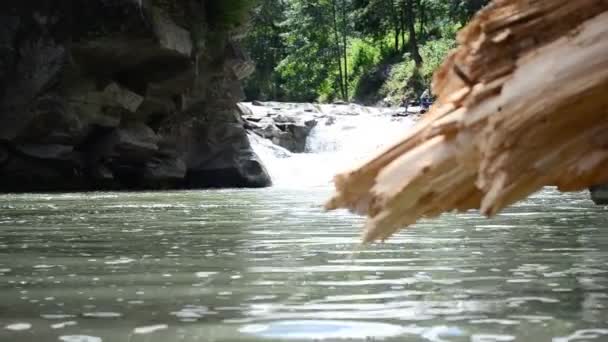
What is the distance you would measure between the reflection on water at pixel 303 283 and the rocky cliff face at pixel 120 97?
11257 millimetres

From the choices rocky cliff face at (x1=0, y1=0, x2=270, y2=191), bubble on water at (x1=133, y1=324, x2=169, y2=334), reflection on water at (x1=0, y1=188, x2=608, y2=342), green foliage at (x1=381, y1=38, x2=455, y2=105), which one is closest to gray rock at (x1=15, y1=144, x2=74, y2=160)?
rocky cliff face at (x1=0, y1=0, x2=270, y2=191)

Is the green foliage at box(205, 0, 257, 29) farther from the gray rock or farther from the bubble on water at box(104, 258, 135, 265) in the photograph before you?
the bubble on water at box(104, 258, 135, 265)

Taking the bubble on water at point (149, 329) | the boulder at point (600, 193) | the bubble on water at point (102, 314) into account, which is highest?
the bubble on water at point (102, 314)

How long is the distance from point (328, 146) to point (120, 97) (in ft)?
33.4

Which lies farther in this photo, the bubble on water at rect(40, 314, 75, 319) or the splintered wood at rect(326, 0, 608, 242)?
the bubble on water at rect(40, 314, 75, 319)

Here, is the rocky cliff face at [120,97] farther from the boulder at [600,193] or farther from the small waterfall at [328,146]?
the boulder at [600,193]

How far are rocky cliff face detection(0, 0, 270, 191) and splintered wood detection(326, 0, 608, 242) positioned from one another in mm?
16544

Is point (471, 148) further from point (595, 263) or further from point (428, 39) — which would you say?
point (428, 39)

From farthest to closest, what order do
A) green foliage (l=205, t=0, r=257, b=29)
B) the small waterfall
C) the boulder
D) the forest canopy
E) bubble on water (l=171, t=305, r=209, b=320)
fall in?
the forest canopy
the small waterfall
green foliage (l=205, t=0, r=257, b=29)
the boulder
bubble on water (l=171, t=305, r=209, b=320)

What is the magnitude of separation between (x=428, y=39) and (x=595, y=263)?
42.7 m

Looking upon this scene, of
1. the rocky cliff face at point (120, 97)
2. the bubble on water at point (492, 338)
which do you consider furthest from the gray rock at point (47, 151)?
the bubble on water at point (492, 338)

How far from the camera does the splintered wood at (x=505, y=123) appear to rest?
7.27ft

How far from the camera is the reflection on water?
285 centimetres

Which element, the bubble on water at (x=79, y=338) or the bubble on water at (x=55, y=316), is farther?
the bubble on water at (x=55, y=316)
